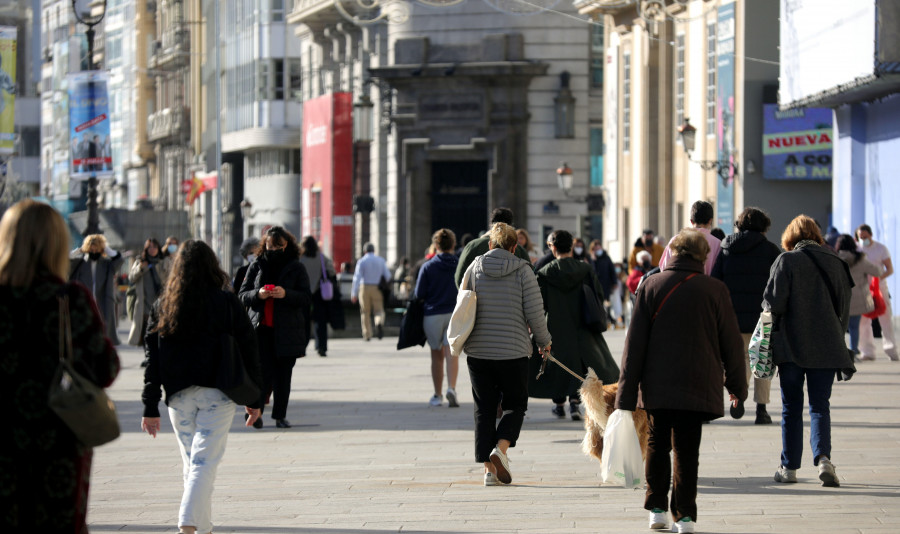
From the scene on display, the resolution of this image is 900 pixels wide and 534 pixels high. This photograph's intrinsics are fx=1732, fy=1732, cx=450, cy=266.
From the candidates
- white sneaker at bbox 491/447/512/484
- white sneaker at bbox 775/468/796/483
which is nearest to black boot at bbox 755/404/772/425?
white sneaker at bbox 775/468/796/483

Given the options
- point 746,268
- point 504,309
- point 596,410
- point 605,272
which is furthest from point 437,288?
point 605,272

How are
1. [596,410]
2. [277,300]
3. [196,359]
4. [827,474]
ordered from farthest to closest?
1. [277,300]
2. [596,410]
3. [827,474]
4. [196,359]

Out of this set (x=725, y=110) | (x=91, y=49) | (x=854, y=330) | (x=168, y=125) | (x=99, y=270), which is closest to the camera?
(x=854, y=330)

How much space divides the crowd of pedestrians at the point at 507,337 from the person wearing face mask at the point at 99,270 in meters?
5.81

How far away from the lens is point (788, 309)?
1056 cm

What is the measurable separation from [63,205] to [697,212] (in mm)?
92090

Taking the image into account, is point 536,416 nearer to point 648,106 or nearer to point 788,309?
point 788,309

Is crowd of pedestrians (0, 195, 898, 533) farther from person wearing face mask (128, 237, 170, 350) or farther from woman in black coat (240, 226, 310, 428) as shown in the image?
person wearing face mask (128, 237, 170, 350)

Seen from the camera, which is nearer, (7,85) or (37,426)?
(37,426)

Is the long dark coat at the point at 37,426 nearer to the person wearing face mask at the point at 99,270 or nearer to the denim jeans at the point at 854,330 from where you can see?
the person wearing face mask at the point at 99,270

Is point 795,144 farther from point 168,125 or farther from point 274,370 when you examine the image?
point 168,125

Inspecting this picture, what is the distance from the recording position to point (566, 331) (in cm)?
1377

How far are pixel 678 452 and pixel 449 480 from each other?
9.15 ft

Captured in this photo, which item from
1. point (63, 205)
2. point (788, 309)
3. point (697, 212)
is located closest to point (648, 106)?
point (697, 212)
